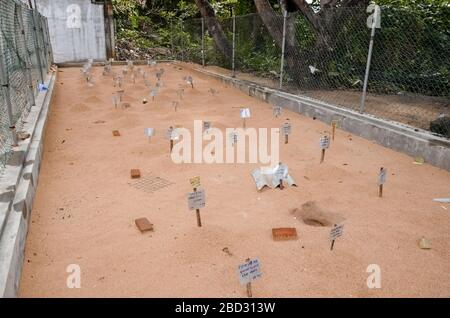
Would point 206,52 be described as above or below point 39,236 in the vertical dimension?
above

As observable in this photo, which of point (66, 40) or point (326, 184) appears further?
point (66, 40)

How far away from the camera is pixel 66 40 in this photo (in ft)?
48.9

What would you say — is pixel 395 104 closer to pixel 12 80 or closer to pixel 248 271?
pixel 248 271

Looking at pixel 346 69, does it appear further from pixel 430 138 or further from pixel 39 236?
pixel 39 236

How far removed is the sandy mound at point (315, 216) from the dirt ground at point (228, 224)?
0.01 m

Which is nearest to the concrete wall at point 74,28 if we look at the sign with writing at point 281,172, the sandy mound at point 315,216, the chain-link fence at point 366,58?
the chain-link fence at point 366,58

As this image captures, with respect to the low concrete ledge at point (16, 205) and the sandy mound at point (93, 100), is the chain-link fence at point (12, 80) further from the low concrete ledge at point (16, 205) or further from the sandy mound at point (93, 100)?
the sandy mound at point (93, 100)

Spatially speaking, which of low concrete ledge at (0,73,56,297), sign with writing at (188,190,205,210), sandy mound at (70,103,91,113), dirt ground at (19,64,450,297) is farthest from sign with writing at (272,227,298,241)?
sandy mound at (70,103,91,113)

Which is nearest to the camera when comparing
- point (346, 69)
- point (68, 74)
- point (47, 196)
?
point (47, 196)

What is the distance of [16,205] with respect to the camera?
8.76 feet

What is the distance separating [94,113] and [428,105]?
6039 millimetres

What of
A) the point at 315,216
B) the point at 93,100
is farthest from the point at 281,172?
the point at 93,100

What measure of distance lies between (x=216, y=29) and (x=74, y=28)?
22.0ft
